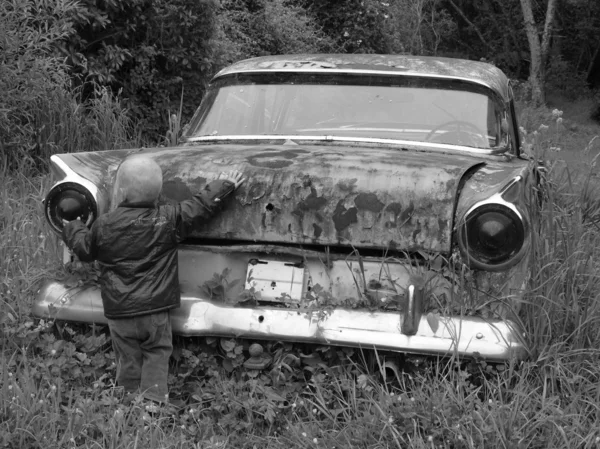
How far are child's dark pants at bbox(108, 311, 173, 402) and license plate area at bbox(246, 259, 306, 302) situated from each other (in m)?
0.36

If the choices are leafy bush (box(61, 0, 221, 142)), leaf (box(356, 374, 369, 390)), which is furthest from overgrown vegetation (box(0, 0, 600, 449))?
leafy bush (box(61, 0, 221, 142))

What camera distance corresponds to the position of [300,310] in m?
3.07

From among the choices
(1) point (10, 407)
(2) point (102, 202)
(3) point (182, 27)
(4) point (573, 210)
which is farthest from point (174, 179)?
(3) point (182, 27)

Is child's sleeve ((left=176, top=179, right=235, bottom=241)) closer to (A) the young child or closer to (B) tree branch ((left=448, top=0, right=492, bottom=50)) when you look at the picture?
(A) the young child

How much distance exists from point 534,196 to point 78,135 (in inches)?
153

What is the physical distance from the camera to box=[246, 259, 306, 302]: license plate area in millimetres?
3184

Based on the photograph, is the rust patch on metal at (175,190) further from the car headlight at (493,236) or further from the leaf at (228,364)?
the car headlight at (493,236)

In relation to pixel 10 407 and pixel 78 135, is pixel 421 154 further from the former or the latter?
pixel 78 135

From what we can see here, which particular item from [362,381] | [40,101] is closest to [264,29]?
[40,101]

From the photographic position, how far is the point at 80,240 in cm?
318

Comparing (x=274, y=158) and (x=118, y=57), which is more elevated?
(x=274, y=158)

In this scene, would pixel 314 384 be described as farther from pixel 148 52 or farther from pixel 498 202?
pixel 148 52

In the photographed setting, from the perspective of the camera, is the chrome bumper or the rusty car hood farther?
the rusty car hood

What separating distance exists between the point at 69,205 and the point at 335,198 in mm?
1102
